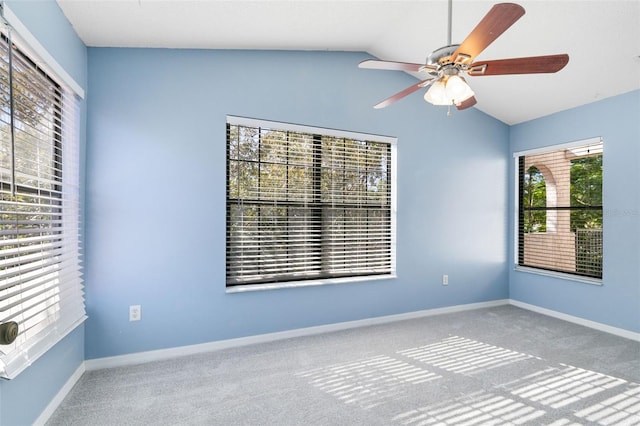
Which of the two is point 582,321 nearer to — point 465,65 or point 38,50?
point 465,65

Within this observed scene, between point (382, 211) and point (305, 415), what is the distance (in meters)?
2.27

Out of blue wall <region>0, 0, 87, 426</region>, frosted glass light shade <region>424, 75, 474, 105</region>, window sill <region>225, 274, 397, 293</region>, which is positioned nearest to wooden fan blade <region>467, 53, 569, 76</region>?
frosted glass light shade <region>424, 75, 474, 105</region>

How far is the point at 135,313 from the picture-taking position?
261 centimetres

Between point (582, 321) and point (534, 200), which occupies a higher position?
point (534, 200)

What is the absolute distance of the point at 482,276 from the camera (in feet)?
13.8

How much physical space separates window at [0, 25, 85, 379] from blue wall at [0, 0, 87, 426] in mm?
126

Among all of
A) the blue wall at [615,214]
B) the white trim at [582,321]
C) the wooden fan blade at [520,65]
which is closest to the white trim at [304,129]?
the wooden fan blade at [520,65]

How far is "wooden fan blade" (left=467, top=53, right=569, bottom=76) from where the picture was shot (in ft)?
5.45

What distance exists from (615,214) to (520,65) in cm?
264

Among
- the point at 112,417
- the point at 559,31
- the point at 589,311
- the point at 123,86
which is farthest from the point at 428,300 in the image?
the point at 123,86

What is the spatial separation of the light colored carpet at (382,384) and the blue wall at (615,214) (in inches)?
14.7

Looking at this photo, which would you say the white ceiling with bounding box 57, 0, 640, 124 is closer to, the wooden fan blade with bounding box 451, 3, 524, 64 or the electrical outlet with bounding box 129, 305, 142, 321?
the wooden fan blade with bounding box 451, 3, 524, 64

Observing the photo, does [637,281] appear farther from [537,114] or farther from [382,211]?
[382,211]

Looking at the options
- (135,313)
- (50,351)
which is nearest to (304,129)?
(135,313)
